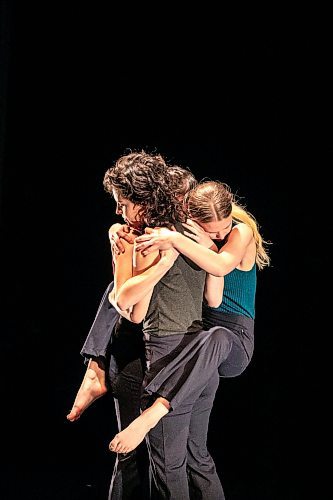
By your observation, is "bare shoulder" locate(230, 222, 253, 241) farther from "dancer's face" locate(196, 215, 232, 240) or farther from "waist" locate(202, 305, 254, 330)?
"waist" locate(202, 305, 254, 330)

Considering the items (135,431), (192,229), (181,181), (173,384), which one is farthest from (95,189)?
(135,431)

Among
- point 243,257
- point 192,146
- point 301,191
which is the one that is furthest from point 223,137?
point 243,257

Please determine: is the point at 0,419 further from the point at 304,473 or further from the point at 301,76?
the point at 301,76

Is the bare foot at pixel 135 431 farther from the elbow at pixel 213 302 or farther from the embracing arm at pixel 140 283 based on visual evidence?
the elbow at pixel 213 302

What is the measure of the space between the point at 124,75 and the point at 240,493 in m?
1.70

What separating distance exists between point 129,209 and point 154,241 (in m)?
0.16

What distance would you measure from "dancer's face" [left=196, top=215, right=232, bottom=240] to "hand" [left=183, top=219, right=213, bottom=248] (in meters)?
0.01

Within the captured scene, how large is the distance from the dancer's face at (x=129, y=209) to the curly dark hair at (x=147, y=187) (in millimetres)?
12

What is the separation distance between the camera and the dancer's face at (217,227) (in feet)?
8.86

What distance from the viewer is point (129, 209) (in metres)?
2.64

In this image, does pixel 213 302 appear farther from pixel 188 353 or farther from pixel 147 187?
pixel 147 187

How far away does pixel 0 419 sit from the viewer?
403cm

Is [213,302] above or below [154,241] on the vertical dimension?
below

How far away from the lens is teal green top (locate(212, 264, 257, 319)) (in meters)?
2.88
